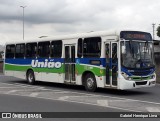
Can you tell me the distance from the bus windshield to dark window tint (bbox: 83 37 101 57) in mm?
1515

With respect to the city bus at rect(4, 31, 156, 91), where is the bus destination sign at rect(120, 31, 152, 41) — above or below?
above

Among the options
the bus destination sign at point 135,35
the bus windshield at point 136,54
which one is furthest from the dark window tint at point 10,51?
the bus windshield at point 136,54

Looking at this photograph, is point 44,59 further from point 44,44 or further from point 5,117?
point 5,117

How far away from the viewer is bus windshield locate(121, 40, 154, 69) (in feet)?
52.7

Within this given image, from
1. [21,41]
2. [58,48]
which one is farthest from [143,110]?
[21,41]

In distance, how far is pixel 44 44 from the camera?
21297 mm

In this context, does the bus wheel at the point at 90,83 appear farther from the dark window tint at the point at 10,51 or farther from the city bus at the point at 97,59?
the dark window tint at the point at 10,51

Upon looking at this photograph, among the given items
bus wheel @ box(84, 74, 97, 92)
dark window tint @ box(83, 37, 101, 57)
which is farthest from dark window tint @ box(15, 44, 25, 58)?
bus wheel @ box(84, 74, 97, 92)

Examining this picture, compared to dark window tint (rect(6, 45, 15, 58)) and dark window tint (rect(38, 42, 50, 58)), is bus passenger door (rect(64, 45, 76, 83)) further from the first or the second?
dark window tint (rect(6, 45, 15, 58))

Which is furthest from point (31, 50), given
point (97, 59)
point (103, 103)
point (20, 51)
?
point (103, 103)

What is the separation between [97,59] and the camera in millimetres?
17234

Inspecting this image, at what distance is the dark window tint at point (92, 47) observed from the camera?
17250mm

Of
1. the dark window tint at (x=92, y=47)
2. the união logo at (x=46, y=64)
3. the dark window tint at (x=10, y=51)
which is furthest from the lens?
the dark window tint at (x=10, y=51)

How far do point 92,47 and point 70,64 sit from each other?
208 centimetres
